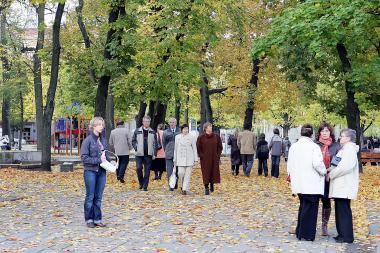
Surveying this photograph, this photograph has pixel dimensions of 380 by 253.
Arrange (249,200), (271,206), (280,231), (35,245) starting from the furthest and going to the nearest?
1. (249,200)
2. (271,206)
3. (280,231)
4. (35,245)

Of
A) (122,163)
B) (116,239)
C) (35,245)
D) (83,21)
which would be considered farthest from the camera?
(83,21)

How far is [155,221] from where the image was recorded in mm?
11445

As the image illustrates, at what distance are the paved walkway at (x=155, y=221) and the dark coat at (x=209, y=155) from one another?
18.7 inches

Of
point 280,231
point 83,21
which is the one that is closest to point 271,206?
point 280,231

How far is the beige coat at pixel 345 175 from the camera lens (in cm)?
940

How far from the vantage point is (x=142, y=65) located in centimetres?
2386

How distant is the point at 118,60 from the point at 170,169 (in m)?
7.42

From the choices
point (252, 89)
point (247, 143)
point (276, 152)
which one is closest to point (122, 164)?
point (247, 143)

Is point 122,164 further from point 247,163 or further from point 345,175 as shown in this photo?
point 345,175

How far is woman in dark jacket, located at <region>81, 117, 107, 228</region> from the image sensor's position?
35.1 ft

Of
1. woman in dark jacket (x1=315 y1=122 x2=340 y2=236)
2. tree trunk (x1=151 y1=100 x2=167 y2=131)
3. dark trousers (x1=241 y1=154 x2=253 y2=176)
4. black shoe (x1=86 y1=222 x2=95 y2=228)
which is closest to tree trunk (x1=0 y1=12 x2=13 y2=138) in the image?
tree trunk (x1=151 y1=100 x2=167 y2=131)

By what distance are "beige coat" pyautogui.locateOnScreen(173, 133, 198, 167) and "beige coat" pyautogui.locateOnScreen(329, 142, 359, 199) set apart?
264 inches

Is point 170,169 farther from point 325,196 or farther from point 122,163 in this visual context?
point 325,196

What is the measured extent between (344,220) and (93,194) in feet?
12.7
